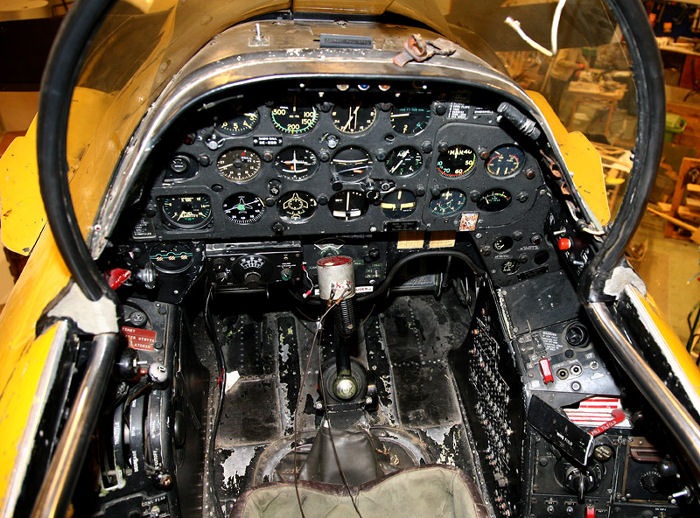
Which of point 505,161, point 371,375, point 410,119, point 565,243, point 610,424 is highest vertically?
point 410,119

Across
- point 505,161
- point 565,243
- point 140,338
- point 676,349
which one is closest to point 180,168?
point 140,338

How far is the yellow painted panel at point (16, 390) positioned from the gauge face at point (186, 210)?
35.3 inches

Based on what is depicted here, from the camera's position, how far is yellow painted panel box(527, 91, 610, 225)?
2342 millimetres

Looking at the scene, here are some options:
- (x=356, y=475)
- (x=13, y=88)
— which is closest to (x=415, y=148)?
(x=356, y=475)

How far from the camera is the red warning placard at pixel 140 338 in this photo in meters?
2.63

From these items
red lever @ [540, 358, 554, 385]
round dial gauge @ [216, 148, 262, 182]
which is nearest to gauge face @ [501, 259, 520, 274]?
red lever @ [540, 358, 554, 385]

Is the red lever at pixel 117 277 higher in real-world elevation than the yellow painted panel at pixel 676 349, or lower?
higher

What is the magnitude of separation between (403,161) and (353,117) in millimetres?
326

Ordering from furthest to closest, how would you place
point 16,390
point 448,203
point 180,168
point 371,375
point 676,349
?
point 371,375, point 448,203, point 180,168, point 676,349, point 16,390

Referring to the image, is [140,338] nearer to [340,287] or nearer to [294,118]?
[340,287]

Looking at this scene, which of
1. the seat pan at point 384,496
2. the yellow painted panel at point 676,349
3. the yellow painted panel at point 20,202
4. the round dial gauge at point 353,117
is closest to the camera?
the yellow painted panel at point 676,349

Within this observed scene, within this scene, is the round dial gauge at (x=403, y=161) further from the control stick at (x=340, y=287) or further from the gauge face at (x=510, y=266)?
the gauge face at (x=510, y=266)

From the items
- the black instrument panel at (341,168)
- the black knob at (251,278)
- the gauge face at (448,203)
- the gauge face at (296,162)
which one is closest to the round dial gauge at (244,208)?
the black instrument panel at (341,168)

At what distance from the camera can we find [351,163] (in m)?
2.55
